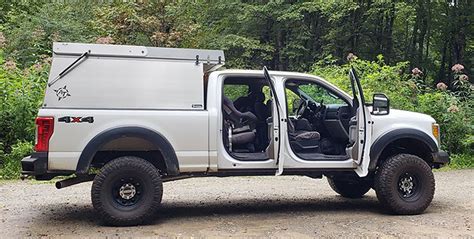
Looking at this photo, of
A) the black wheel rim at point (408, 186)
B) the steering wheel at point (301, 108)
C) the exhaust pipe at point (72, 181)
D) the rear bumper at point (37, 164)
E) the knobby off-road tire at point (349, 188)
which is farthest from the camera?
the knobby off-road tire at point (349, 188)

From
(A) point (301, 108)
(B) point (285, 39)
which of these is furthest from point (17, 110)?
(B) point (285, 39)

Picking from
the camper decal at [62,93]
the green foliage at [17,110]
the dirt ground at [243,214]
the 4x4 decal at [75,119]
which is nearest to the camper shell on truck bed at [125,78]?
the camper decal at [62,93]

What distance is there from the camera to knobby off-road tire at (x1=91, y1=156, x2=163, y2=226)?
590cm

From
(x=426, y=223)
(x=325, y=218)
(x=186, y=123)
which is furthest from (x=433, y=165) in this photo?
(x=186, y=123)

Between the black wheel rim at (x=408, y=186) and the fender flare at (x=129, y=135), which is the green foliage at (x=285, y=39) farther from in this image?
the black wheel rim at (x=408, y=186)

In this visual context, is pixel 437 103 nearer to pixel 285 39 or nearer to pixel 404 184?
pixel 404 184

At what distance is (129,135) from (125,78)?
28.2 inches

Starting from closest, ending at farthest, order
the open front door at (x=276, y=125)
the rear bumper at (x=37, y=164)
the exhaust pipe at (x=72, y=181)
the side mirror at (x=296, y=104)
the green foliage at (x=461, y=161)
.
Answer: the rear bumper at (x=37, y=164) < the exhaust pipe at (x=72, y=181) < the open front door at (x=276, y=125) < the side mirror at (x=296, y=104) < the green foliage at (x=461, y=161)

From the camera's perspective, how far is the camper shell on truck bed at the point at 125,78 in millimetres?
5961

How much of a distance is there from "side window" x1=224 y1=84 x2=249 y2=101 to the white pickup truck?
0.03 m

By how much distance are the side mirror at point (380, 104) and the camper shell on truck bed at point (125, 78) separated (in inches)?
92.9

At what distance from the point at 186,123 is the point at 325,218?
7.31ft

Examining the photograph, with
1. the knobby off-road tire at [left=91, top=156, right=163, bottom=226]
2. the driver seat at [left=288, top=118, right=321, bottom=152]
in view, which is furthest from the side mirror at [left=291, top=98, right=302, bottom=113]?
the knobby off-road tire at [left=91, top=156, right=163, bottom=226]

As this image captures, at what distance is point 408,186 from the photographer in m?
6.96
